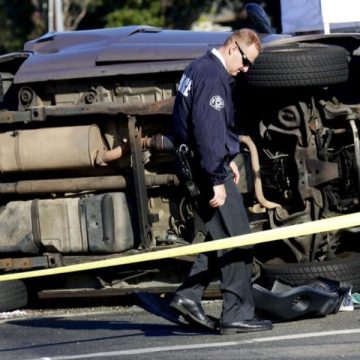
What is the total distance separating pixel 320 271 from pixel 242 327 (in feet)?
4.58

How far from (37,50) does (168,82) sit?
1.24 meters

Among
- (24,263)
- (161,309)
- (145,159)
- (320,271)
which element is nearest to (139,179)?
(145,159)

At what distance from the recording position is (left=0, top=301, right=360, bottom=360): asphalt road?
23.0 feet

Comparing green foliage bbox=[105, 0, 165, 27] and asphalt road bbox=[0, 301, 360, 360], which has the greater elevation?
green foliage bbox=[105, 0, 165, 27]

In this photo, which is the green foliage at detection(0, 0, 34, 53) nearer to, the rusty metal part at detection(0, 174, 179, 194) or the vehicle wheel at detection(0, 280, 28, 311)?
the vehicle wheel at detection(0, 280, 28, 311)

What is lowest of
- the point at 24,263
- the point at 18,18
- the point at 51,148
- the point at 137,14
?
the point at 24,263

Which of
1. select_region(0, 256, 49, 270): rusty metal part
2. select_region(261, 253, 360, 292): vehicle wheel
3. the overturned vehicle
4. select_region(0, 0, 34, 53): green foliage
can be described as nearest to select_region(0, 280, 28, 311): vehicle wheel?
the overturned vehicle

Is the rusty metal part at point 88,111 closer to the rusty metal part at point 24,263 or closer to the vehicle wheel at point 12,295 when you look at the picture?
the rusty metal part at point 24,263

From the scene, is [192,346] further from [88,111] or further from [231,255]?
[88,111]

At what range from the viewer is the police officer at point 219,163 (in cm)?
736

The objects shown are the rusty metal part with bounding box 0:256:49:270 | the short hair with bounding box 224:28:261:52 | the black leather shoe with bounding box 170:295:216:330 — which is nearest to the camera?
the short hair with bounding box 224:28:261:52

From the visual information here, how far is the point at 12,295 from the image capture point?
379 inches

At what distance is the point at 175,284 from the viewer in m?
9.34

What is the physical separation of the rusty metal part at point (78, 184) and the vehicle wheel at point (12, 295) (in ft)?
2.38
